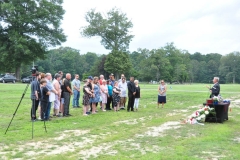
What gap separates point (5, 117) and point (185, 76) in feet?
338

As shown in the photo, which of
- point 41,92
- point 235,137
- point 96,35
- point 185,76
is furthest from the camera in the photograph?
point 185,76

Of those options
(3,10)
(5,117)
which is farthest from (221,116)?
(3,10)

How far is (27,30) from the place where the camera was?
44.8 m

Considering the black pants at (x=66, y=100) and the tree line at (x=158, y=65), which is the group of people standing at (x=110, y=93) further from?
the tree line at (x=158, y=65)

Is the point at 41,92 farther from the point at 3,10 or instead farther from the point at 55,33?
the point at 55,33

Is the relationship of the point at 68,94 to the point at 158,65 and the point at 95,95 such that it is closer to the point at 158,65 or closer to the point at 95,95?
the point at 95,95

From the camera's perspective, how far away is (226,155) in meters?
6.29

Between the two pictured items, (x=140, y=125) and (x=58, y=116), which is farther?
(x=58, y=116)

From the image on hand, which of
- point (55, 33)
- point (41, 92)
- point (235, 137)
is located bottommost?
point (235, 137)

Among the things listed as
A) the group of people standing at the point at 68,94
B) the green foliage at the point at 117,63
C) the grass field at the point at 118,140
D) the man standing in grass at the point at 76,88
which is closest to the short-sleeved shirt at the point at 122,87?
the group of people standing at the point at 68,94

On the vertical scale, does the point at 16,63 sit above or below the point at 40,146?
above

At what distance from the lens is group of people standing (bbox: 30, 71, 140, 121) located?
10469mm

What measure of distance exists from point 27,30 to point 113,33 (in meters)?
28.2

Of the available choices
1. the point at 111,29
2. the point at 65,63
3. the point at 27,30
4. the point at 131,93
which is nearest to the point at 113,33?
the point at 111,29
